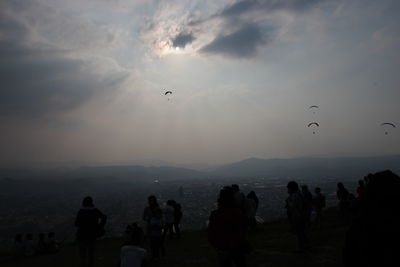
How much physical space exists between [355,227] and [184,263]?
32.8 ft

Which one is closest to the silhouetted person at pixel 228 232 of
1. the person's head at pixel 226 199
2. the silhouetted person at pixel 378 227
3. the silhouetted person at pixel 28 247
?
the person's head at pixel 226 199

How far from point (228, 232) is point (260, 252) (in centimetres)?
710

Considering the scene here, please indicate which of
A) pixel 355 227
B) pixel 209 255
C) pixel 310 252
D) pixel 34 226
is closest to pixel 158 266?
pixel 209 255

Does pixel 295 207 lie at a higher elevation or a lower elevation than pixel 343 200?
higher

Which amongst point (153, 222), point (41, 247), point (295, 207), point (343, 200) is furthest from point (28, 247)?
point (343, 200)

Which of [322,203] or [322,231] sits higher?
[322,203]

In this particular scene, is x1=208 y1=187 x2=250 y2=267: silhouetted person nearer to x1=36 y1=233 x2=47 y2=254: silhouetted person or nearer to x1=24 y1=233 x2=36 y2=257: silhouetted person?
x1=36 y1=233 x2=47 y2=254: silhouetted person

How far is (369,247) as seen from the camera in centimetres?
306

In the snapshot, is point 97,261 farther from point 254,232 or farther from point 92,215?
point 254,232

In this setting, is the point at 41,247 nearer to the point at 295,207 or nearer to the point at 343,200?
the point at 295,207

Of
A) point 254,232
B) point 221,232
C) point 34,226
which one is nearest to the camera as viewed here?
point 221,232

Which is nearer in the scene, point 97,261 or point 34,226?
point 97,261

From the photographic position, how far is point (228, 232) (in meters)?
6.64

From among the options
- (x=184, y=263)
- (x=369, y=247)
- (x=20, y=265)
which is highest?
(x=369, y=247)
